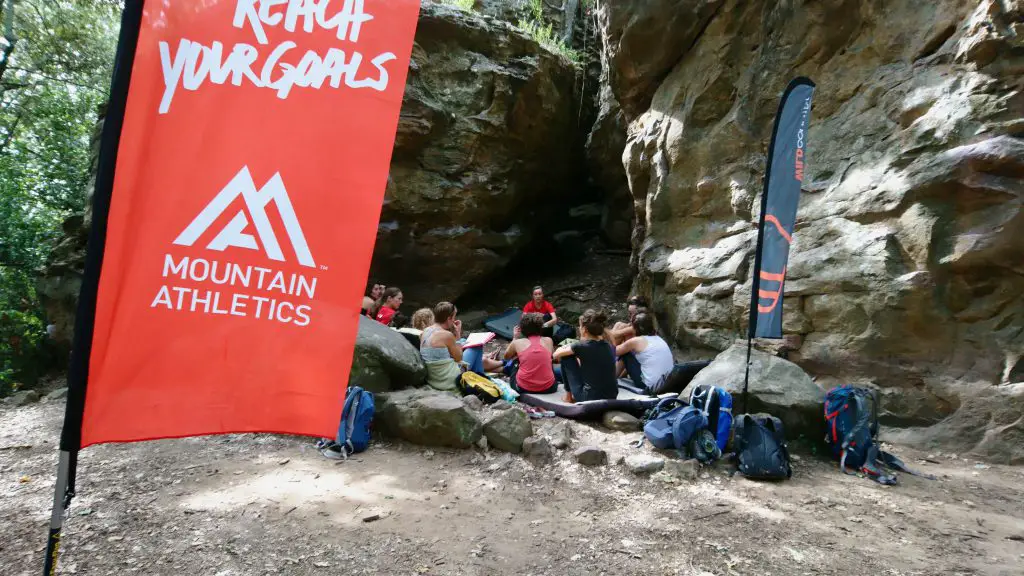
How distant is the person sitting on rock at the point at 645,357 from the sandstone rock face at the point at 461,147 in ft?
19.3

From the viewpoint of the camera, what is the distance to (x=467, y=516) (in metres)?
2.98

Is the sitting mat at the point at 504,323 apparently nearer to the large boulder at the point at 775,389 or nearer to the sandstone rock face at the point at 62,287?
the large boulder at the point at 775,389

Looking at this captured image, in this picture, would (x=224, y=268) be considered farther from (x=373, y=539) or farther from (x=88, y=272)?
(x=373, y=539)

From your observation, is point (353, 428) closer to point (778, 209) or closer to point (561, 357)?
point (561, 357)

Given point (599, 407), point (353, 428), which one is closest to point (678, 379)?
point (599, 407)

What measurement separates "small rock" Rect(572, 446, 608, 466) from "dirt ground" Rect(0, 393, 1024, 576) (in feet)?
0.21

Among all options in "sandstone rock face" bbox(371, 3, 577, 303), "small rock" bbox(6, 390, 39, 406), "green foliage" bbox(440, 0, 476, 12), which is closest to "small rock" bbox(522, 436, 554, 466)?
"small rock" bbox(6, 390, 39, 406)

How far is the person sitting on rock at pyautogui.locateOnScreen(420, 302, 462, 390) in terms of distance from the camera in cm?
516

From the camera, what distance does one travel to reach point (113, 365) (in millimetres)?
1579

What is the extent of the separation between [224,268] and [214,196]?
0.76 ft

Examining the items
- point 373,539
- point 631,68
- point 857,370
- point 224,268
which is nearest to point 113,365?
point 224,268

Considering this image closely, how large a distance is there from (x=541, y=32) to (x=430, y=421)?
10.5 metres

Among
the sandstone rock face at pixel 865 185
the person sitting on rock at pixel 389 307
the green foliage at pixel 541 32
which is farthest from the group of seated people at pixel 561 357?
the green foliage at pixel 541 32

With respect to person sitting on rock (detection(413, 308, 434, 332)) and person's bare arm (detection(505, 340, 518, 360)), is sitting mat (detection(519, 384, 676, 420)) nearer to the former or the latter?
person's bare arm (detection(505, 340, 518, 360))
